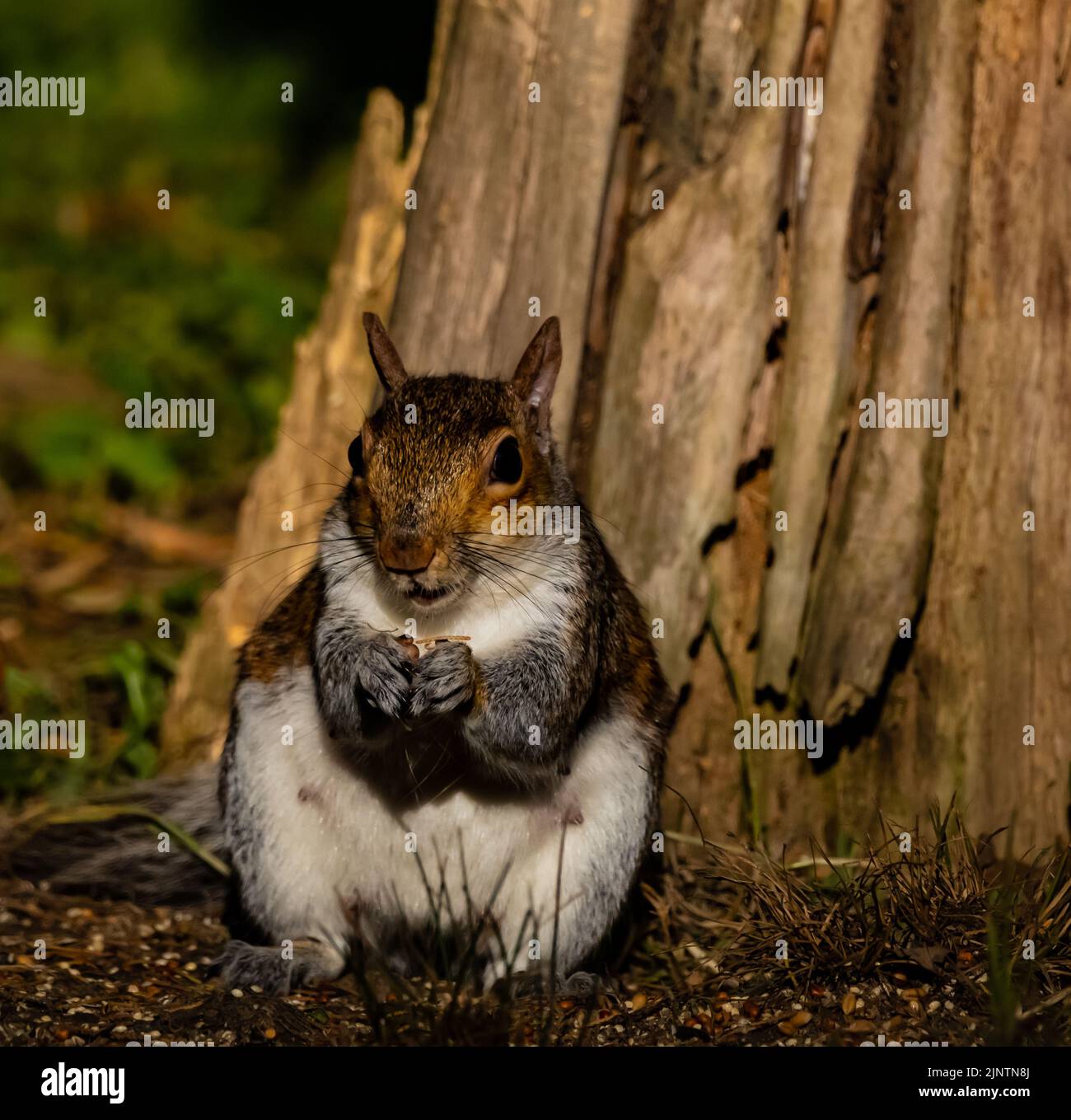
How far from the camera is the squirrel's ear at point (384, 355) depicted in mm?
3742

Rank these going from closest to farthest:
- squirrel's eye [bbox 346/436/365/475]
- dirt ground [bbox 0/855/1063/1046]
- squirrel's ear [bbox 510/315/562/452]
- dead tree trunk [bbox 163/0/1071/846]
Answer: dirt ground [bbox 0/855/1063/1046]
squirrel's eye [bbox 346/436/365/475]
squirrel's ear [bbox 510/315/562/452]
dead tree trunk [bbox 163/0/1071/846]

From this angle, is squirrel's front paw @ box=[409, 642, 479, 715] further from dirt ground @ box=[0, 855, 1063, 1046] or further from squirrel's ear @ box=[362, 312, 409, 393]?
squirrel's ear @ box=[362, 312, 409, 393]

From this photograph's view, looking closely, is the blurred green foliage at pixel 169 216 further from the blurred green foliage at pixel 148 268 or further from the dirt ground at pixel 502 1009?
the dirt ground at pixel 502 1009

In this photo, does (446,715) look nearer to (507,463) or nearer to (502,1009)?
(507,463)

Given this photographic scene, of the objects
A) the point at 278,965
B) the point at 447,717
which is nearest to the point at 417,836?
the point at 447,717

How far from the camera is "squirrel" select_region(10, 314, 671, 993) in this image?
11.3 feet

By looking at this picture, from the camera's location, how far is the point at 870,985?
3.46 meters

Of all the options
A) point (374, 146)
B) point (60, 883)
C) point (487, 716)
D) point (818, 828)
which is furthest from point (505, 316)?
point (60, 883)

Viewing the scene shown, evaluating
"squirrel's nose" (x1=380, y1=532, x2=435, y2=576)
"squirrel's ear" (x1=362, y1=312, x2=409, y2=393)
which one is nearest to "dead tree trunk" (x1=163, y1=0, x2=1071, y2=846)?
"squirrel's ear" (x1=362, y1=312, x2=409, y2=393)

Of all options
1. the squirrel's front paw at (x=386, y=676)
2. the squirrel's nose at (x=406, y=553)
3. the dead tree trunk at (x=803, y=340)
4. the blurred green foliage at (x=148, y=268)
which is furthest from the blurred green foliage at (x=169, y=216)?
the squirrel's nose at (x=406, y=553)

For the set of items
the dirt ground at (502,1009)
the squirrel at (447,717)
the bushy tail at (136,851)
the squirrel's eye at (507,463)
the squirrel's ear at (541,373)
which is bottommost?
the dirt ground at (502,1009)

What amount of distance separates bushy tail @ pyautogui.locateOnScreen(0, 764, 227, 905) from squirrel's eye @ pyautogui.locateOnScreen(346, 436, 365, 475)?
1.25 meters

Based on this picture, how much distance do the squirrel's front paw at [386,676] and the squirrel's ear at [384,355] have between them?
676 mm

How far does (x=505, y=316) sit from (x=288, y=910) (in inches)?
68.5
